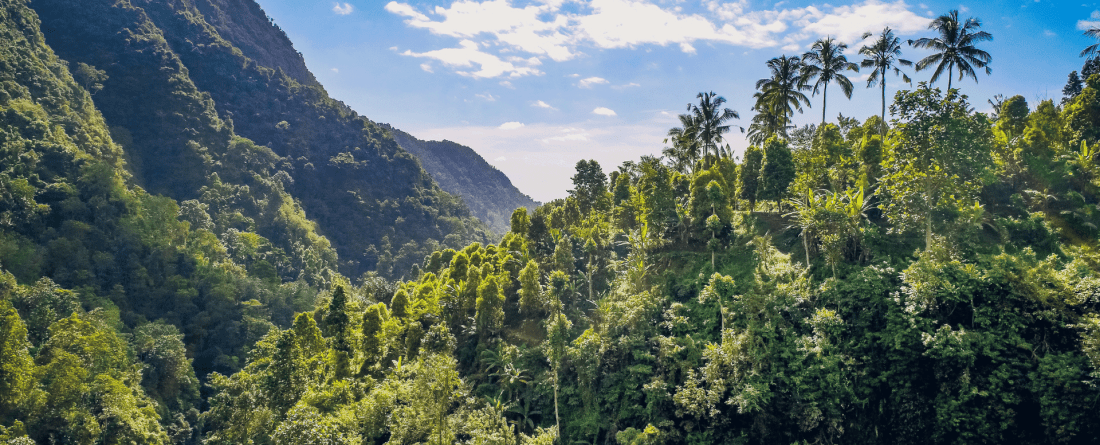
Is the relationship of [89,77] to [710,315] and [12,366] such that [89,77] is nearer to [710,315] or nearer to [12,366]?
[12,366]

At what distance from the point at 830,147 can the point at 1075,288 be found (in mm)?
20553

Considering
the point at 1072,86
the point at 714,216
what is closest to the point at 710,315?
the point at 714,216

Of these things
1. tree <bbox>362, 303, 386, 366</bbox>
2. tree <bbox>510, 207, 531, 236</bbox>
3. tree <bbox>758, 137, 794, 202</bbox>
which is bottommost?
tree <bbox>362, 303, 386, 366</bbox>

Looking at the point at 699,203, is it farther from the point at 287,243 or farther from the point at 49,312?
the point at 287,243

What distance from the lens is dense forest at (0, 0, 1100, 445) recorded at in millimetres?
21078

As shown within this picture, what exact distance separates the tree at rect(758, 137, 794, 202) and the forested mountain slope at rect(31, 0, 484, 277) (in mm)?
109837

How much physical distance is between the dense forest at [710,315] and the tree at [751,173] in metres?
0.26

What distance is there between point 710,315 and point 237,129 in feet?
546

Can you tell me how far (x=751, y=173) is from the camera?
3950cm

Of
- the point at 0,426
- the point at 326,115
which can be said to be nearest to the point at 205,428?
the point at 0,426

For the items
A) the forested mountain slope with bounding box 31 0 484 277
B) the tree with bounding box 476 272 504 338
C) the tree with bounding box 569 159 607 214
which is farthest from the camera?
the forested mountain slope with bounding box 31 0 484 277

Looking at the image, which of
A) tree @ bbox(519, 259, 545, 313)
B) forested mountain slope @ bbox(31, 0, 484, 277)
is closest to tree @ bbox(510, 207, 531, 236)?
tree @ bbox(519, 259, 545, 313)

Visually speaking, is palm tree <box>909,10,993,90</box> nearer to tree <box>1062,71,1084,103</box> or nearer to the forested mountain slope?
tree <box>1062,71,1084,103</box>

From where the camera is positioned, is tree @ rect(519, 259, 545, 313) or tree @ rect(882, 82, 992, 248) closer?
tree @ rect(882, 82, 992, 248)
